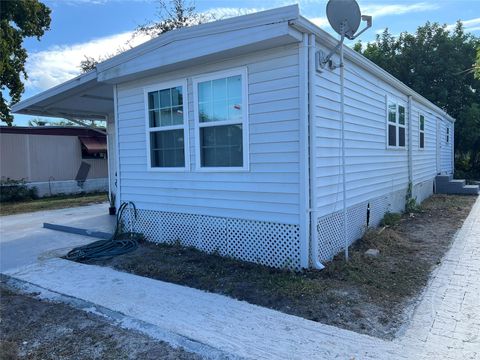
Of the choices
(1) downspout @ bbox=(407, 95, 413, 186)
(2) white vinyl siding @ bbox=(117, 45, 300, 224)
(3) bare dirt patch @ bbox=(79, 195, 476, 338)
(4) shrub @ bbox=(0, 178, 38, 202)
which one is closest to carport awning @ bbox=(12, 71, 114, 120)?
(2) white vinyl siding @ bbox=(117, 45, 300, 224)

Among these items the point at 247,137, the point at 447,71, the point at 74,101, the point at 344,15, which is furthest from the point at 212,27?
the point at 447,71

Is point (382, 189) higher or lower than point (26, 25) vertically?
lower

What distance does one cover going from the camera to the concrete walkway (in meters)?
2.94

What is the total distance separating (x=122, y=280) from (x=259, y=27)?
361cm

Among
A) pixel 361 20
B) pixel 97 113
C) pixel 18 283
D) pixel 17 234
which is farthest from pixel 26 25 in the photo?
pixel 361 20

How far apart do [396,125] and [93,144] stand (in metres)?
13.8

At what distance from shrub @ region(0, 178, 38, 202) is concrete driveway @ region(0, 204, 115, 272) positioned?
4.68 m

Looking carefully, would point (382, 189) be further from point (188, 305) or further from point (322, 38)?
point (188, 305)

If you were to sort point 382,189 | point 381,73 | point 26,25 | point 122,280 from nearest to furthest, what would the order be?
point 122,280, point 381,73, point 382,189, point 26,25

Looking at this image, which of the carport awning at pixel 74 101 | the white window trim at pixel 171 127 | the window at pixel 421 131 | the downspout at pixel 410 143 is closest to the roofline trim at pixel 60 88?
the carport awning at pixel 74 101

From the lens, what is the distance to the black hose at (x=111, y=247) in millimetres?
5846

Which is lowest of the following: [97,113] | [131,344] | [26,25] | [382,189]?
[131,344]

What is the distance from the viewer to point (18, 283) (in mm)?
4863

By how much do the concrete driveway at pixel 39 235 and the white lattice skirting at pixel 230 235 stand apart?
1.57m
